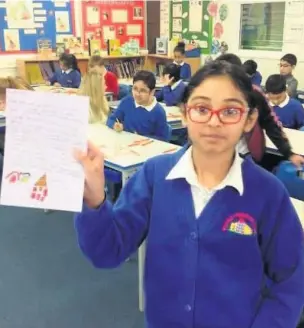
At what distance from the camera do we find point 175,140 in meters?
4.04

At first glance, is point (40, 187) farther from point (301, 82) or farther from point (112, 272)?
point (301, 82)

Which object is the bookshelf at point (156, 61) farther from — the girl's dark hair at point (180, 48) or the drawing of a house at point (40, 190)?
the drawing of a house at point (40, 190)

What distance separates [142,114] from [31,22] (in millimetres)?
3757

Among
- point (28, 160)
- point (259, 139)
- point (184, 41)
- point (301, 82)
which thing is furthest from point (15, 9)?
point (28, 160)

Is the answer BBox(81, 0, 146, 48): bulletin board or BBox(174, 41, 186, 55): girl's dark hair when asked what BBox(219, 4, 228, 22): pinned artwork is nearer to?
BBox(174, 41, 186, 55): girl's dark hair

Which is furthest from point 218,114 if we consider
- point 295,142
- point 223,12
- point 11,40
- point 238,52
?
point 11,40

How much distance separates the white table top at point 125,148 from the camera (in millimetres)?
2639

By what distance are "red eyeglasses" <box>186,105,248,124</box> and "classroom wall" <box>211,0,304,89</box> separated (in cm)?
478

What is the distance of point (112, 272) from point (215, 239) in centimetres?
187

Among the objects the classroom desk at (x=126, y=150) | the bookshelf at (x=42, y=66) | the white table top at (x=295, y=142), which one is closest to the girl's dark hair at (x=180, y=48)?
the bookshelf at (x=42, y=66)

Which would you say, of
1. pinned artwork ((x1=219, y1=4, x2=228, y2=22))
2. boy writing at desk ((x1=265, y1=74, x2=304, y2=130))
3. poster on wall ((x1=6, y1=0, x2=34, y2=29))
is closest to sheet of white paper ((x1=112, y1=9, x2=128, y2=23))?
poster on wall ((x1=6, y1=0, x2=34, y2=29))

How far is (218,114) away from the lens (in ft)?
3.18

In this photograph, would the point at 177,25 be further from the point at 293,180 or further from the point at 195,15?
the point at 293,180

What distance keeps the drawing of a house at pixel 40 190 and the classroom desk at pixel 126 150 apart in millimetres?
1434
